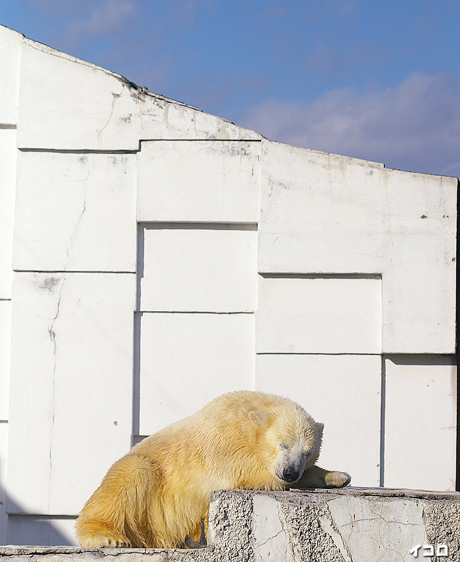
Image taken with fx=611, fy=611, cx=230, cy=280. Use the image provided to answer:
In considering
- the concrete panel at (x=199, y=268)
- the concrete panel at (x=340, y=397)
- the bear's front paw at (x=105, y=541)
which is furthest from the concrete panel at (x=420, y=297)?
the bear's front paw at (x=105, y=541)

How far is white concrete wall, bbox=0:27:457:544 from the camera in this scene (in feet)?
13.8

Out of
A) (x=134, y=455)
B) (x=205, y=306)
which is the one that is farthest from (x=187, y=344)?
(x=134, y=455)

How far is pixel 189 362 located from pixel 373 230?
1.60 meters

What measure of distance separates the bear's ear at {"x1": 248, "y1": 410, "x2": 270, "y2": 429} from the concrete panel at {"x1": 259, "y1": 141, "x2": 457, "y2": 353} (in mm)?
1841

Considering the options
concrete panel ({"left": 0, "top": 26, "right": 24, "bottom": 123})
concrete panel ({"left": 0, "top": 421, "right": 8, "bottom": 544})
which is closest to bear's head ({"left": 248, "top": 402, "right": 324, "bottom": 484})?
concrete panel ({"left": 0, "top": 421, "right": 8, "bottom": 544})

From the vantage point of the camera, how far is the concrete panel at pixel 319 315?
4266 millimetres

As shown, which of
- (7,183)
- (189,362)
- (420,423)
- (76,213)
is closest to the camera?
(420,423)

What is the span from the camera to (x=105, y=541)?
2.46m

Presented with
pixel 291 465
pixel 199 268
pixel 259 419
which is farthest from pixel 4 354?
pixel 291 465

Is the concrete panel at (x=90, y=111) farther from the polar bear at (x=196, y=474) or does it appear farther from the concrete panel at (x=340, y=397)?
the polar bear at (x=196, y=474)

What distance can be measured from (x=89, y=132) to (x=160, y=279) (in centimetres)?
121

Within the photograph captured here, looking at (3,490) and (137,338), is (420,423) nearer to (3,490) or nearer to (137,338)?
(137,338)

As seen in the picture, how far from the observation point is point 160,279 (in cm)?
445

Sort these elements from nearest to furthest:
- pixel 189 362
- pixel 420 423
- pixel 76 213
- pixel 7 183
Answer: pixel 420 423 → pixel 189 362 → pixel 76 213 → pixel 7 183
